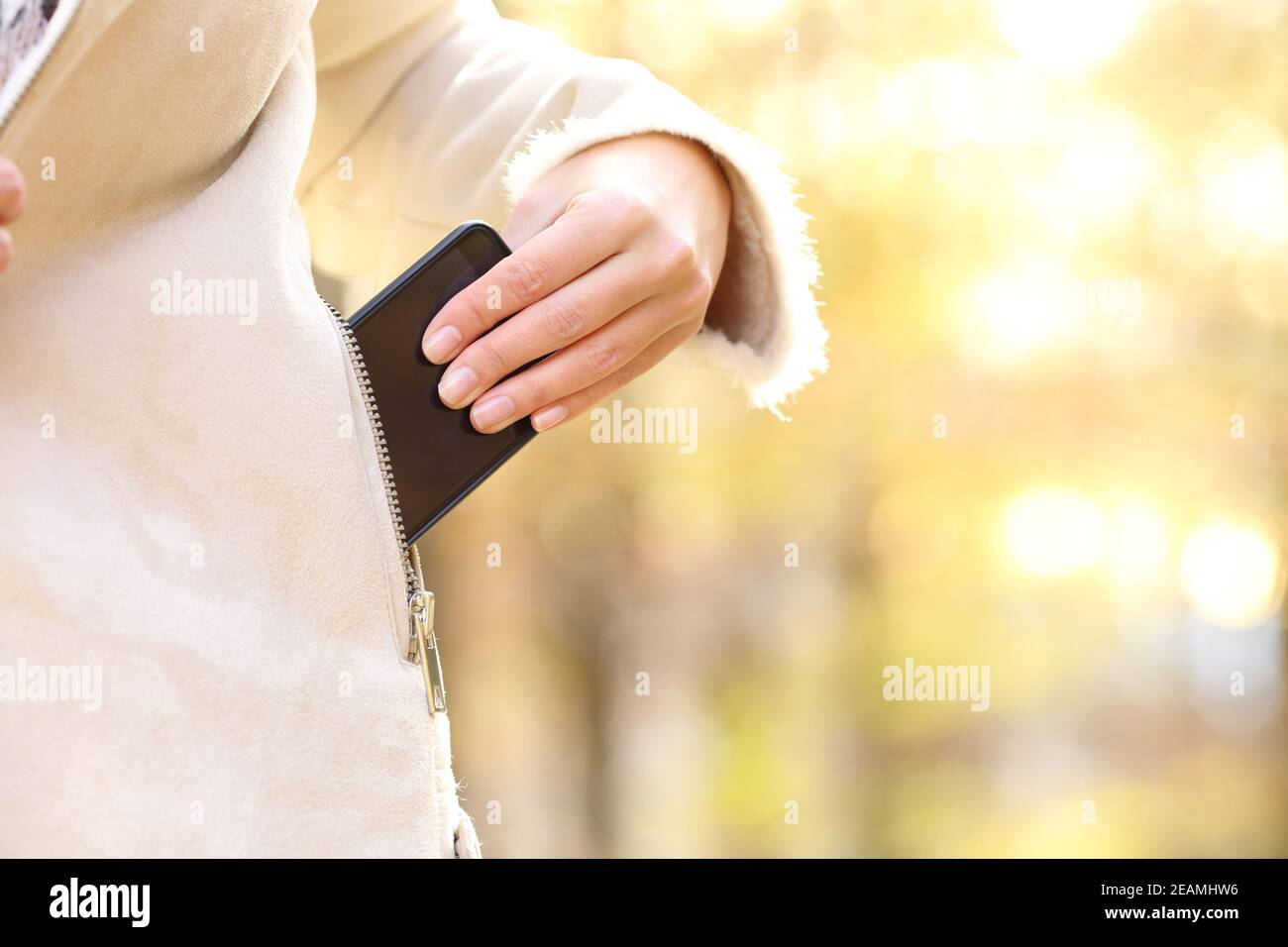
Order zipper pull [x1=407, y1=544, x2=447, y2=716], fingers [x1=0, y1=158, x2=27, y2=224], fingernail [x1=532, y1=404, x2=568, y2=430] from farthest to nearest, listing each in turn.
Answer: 1. fingernail [x1=532, y1=404, x2=568, y2=430]
2. zipper pull [x1=407, y1=544, x2=447, y2=716]
3. fingers [x1=0, y1=158, x2=27, y2=224]

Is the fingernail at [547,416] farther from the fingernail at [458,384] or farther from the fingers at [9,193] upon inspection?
the fingers at [9,193]

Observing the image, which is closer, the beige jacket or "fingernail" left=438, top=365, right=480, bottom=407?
the beige jacket

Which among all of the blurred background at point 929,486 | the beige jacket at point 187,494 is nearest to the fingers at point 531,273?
the beige jacket at point 187,494

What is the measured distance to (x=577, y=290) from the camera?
78 cm

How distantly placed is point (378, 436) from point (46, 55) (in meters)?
0.29

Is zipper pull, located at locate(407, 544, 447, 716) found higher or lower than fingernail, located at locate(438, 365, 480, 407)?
lower

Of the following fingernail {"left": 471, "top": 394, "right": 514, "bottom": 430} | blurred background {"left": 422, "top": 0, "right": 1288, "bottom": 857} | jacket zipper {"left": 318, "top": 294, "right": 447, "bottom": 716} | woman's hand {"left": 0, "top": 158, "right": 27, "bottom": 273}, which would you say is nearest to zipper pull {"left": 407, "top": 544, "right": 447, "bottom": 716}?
jacket zipper {"left": 318, "top": 294, "right": 447, "bottom": 716}

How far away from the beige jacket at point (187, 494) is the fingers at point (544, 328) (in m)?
0.10

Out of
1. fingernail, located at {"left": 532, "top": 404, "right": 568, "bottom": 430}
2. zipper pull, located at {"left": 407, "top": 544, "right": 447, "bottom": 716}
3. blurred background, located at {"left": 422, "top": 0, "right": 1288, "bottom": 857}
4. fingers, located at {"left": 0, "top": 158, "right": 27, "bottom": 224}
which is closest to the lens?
fingers, located at {"left": 0, "top": 158, "right": 27, "bottom": 224}

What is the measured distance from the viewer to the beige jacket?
1.97ft

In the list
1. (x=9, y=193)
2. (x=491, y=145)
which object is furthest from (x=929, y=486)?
(x=9, y=193)

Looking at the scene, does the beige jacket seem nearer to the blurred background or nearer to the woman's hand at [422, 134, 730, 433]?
the woman's hand at [422, 134, 730, 433]

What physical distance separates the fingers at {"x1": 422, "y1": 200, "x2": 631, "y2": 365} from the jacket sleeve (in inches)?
4.4
